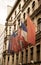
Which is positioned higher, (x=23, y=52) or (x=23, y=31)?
(x=23, y=31)

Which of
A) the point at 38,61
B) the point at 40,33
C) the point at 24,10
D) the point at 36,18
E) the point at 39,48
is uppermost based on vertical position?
the point at 24,10

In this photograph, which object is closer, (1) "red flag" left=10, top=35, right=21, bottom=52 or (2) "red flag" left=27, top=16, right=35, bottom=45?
(2) "red flag" left=27, top=16, right=35, bottom=45

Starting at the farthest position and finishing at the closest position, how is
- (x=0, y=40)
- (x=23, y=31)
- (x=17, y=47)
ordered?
(x=0, y=40), (x=17, y=47), (x=23, y=31)

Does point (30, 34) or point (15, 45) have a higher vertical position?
point (30, 34)

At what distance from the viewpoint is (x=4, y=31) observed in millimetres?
48000

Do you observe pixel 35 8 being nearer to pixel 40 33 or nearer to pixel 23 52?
pixel 40 33

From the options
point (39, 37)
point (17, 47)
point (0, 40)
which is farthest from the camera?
point (0, 40)

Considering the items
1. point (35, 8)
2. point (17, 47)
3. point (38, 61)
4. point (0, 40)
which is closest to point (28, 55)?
point (17, 47)

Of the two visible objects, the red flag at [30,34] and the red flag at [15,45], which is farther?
the red flag at [15,45]

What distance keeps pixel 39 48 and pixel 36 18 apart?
426 cm

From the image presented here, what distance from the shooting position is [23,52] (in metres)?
30.1

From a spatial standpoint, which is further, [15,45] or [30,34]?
[15,45]

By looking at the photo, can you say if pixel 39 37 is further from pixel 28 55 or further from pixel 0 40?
pixel 0 40

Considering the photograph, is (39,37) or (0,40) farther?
(0,40)
